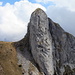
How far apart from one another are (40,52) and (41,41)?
13.7ft

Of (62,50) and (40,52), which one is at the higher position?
(62,50)

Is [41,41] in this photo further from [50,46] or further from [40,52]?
[50,46]

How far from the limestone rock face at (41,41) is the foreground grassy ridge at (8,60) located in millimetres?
7451

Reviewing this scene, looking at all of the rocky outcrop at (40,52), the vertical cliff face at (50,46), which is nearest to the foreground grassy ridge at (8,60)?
the rocky outcrop at (40,52)

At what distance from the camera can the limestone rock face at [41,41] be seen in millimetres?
82625

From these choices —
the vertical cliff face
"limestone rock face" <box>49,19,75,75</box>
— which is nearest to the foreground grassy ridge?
the vertical cliff face

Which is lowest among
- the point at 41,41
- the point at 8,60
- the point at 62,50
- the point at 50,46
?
the point at 8,60

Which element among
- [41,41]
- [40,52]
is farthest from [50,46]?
[40,52]

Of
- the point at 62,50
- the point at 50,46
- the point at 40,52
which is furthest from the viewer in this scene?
the point at 62,50

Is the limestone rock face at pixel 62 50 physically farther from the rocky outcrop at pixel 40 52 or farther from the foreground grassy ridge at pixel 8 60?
the foreground grassy ridge at pixel 8 60

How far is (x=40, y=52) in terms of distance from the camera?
83250 millimetres

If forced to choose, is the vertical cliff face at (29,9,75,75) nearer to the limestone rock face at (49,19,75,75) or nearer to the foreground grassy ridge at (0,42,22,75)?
the limestone rock face at (49,19,75,75)

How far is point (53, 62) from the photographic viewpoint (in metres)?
87.0

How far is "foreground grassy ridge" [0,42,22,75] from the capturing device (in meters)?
77.4
